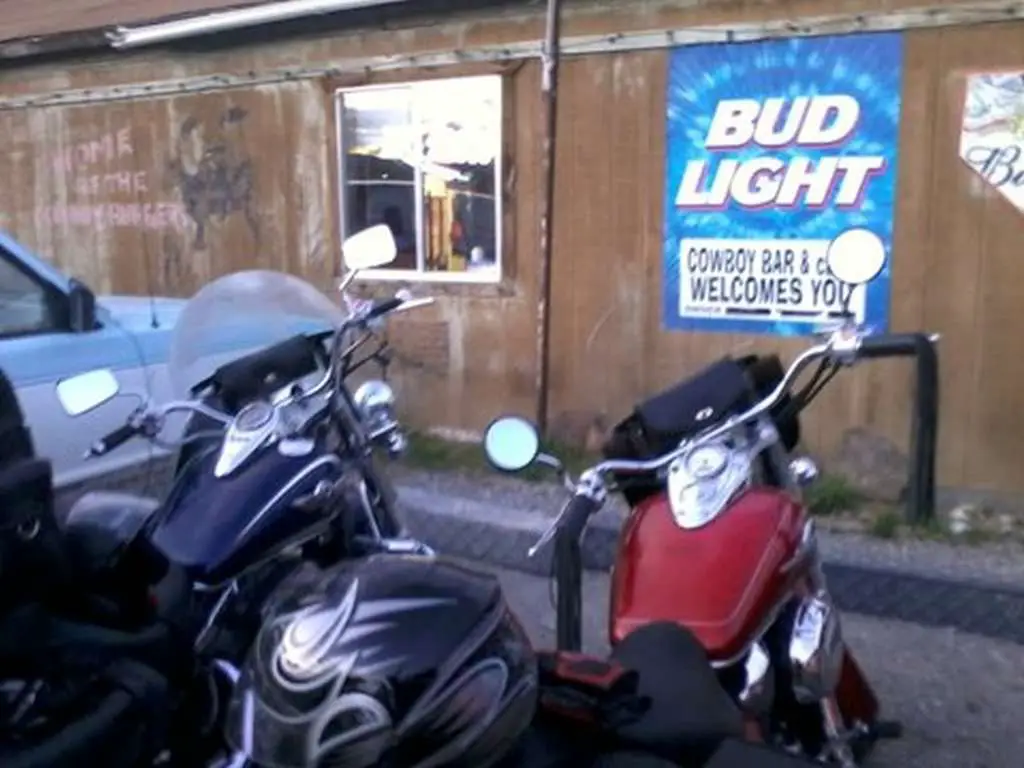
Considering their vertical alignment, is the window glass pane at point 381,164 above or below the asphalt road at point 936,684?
above

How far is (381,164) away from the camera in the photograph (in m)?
8.66

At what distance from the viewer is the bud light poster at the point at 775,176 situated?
22.2ft

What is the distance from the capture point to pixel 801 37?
22.5 ft

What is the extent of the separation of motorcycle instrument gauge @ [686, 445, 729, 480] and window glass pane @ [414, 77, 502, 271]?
4894 millimetres

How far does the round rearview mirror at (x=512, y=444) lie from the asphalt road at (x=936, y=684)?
59.7 inches

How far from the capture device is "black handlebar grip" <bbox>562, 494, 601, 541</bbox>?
3.25m

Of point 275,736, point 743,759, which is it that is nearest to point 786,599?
point 743,759

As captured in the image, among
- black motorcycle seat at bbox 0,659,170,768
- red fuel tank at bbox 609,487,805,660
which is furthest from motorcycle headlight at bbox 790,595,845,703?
black motorcycle seat at bbox 0,659,170,768

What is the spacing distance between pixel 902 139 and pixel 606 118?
5.22 feet

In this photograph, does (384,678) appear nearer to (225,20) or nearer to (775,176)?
(775,176)

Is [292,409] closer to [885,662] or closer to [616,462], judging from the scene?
[616,462]

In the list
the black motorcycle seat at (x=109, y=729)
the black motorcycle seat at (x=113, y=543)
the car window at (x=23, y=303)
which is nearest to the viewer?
the black motorcycle seat at (x=109, y=729)

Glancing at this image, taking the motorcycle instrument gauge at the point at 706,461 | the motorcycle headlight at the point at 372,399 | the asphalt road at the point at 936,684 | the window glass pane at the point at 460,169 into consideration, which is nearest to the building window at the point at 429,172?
the window glass pane at the point at 460,169

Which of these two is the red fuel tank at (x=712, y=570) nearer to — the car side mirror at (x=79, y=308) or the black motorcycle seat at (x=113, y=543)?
the black motorcycle seat at (x=113, y=543)
